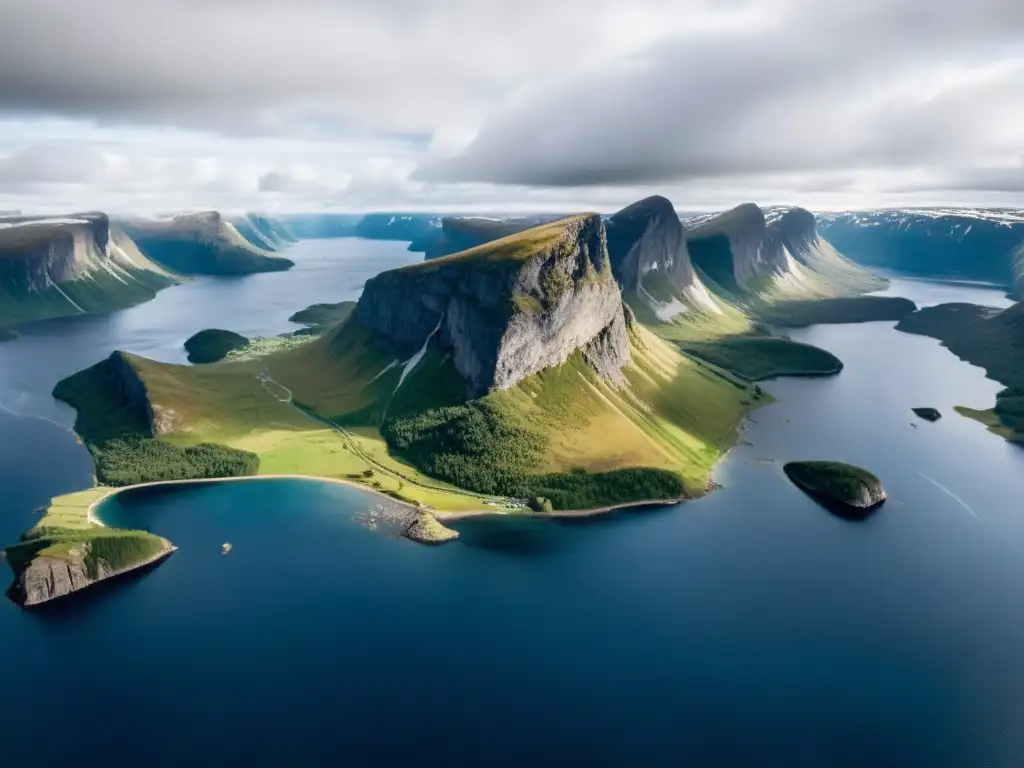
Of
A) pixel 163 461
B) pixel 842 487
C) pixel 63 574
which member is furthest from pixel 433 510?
pixel 842 487

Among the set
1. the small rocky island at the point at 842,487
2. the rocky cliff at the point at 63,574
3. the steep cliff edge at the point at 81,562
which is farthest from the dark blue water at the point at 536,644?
the small rocky island at the point at 842,487

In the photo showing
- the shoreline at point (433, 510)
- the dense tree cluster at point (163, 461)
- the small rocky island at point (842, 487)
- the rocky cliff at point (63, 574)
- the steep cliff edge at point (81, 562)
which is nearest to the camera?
the rocky cliff at point (63, 574)

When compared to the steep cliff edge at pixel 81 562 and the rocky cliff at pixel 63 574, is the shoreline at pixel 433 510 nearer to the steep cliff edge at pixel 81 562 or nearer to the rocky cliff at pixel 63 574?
the steep cliff edge at pixel 81 562

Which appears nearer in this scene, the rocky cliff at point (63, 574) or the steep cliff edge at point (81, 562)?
the rocky cliff at point (63, 574)

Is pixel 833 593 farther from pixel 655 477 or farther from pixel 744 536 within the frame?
pixel 655 477

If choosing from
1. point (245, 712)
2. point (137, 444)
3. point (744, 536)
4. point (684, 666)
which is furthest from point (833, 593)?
point (137, 444)

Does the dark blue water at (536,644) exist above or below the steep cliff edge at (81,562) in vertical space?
below
